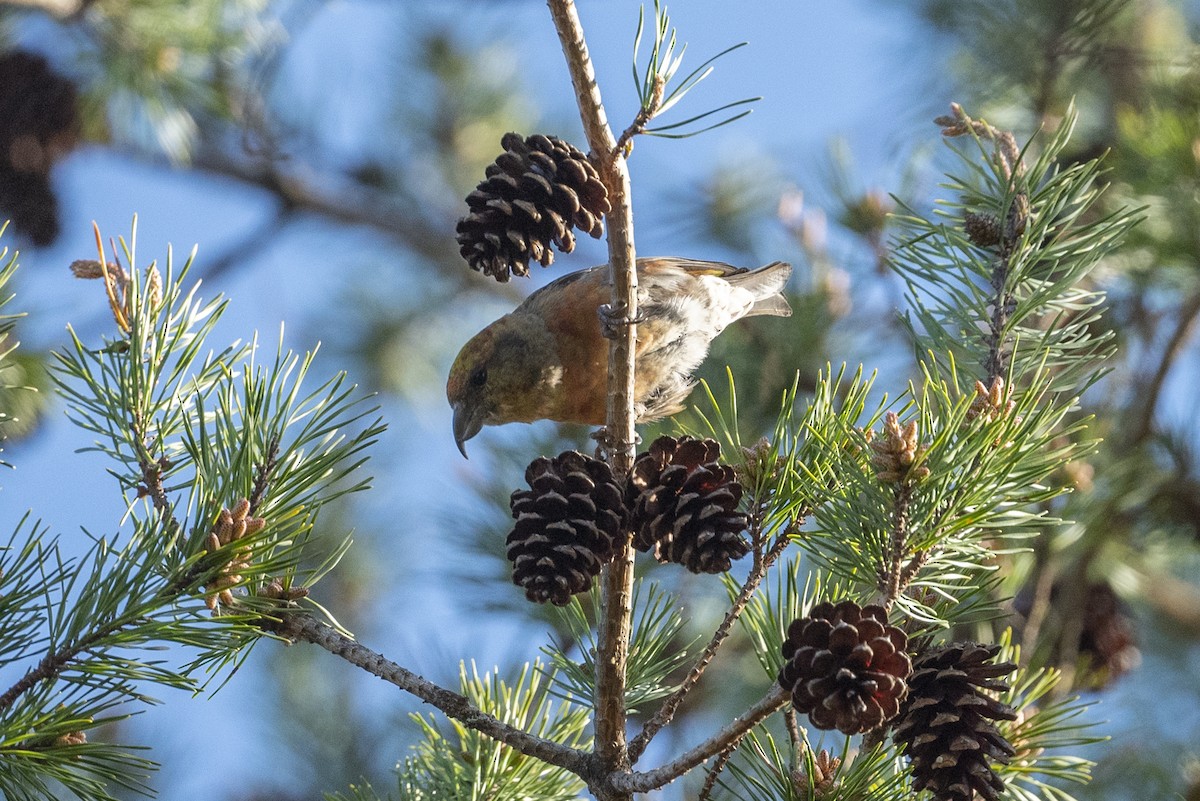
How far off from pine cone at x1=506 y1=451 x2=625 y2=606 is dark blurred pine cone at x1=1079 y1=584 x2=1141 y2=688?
1.97 meters

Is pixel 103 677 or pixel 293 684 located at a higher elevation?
pixel 293 684

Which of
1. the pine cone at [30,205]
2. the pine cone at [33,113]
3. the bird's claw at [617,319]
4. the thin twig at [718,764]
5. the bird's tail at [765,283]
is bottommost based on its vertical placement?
the thin twig at [718,764]

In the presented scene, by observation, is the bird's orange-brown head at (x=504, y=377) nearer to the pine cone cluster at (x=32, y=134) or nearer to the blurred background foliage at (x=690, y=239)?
the blurred background foliage at (x=690, y=239)

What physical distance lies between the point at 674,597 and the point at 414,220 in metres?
4.05

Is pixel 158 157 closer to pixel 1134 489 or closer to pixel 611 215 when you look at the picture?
pixel 611 215

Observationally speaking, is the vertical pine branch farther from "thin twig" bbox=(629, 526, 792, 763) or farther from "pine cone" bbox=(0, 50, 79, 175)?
Result: "pine cone" bbox=(0, 50, 79, 175)

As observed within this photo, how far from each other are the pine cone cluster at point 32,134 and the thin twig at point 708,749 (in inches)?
146

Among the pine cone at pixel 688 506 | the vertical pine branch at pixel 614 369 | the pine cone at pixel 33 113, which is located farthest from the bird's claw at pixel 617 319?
the pine cone at pixel 33 113

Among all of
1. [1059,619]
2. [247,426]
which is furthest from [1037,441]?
[1059,619]

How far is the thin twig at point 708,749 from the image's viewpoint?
139cm

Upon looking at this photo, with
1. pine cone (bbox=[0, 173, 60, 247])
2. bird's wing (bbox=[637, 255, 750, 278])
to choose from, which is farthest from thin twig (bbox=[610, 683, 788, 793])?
pine cone (bbox=[0, 173, 60, 247])

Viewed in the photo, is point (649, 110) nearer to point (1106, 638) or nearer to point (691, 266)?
point (691, 266)

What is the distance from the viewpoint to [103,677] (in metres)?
1.46

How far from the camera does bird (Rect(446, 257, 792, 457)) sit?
11.1ft
